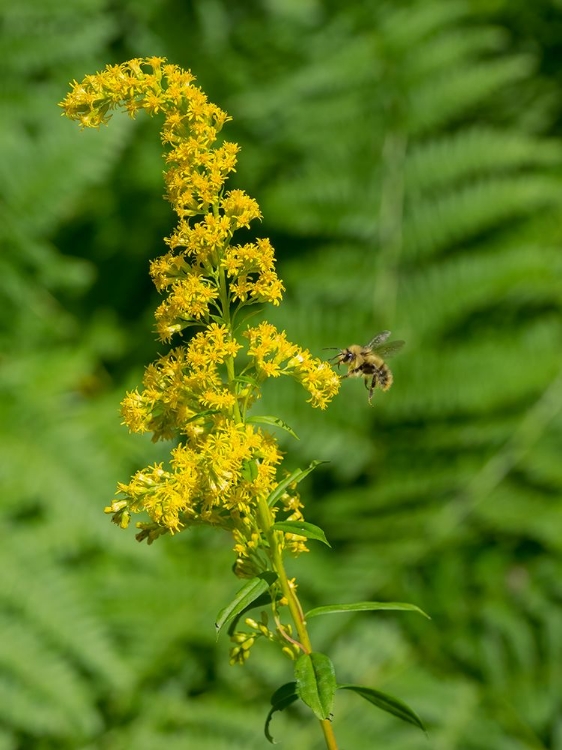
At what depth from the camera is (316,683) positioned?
101 cm

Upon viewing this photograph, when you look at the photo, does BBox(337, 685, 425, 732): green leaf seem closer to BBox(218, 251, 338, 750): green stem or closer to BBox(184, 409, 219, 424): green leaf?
BBox(218, 251, 338, 750): green stem

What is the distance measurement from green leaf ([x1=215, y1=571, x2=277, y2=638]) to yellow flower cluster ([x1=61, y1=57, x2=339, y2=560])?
4cm

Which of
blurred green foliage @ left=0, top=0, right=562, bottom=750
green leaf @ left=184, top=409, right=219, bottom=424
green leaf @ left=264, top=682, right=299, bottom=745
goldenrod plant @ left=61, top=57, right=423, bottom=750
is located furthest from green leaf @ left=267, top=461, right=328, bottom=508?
blurred green foliage @ left=0, top=0, right=562, bottom=750

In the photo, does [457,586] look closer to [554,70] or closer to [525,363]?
[525,363]

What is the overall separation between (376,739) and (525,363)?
149cm

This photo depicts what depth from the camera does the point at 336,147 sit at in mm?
4199

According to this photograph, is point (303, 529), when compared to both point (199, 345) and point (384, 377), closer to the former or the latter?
point (199, 345)

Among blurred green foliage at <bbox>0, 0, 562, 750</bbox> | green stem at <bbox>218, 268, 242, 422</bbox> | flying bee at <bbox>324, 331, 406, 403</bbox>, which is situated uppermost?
blurred green foliage at <bbox>0, 0, 562, 750</bbox>

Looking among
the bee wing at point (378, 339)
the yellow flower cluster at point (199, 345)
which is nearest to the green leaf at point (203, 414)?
the yellow flower cluster at point (199, 345)

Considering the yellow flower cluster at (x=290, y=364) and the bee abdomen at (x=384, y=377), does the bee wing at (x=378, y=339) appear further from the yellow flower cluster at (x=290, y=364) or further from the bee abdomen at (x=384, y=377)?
the yellow flower cluster at (x=290, y=364)

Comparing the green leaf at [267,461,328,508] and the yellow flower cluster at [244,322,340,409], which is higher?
the yellow flower cluster at [244,322,340,409]

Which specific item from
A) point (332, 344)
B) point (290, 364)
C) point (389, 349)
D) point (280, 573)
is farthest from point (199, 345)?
point (332, 344)

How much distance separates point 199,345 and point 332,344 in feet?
8.80

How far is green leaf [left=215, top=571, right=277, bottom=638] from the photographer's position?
1019 mm
